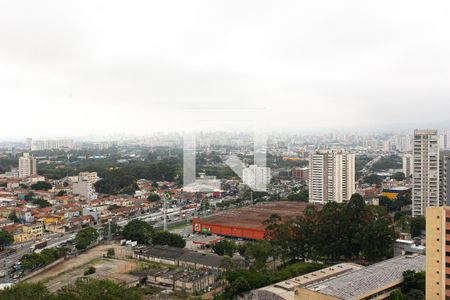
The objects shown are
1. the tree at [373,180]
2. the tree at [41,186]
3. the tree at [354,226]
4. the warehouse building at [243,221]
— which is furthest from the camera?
the tree at [373,180]

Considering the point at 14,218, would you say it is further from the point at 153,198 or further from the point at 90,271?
the point at 90,271

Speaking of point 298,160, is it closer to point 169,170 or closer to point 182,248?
point 169,170

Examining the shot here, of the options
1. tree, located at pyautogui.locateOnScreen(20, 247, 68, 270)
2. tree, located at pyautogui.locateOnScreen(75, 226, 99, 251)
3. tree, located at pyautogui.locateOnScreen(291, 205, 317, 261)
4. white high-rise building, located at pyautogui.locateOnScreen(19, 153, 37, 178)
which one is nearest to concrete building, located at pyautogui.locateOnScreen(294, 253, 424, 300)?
tree, located at pyautogui.locateOnScreen(291, 205, 317, 261)

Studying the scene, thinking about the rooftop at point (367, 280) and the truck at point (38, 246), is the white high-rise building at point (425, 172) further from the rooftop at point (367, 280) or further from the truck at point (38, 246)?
the truck at point (38, 246)

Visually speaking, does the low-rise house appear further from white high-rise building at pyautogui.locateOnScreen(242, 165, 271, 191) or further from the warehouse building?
white high-rise building at pyautogui.locateOnScreen(242, 165, 271, 191)

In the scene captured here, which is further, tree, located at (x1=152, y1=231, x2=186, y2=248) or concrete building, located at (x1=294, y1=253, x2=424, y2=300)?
tree, located at (x1=152, y1=231, x2=186, y2=248)

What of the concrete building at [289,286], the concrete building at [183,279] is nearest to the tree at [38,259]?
the concrete building at [183,279]

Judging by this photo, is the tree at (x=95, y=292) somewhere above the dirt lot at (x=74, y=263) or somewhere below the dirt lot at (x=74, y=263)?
above
